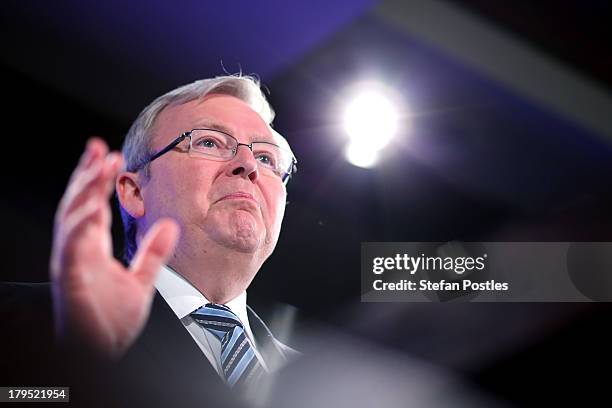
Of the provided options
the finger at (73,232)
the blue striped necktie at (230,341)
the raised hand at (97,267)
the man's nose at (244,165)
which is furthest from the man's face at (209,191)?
the finger at (73,232)

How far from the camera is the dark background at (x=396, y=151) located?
163cm

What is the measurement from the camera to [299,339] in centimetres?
163

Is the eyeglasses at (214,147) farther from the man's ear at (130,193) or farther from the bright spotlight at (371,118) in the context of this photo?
the bright spotlight at (371,118)

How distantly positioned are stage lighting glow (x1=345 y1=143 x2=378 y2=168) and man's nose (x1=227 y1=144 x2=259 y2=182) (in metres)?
0.37

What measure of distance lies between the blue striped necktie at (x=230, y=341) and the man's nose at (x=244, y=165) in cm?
32

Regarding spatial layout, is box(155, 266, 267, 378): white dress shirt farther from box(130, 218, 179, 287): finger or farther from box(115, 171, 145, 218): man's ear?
box(130, 218, 179, 287): finger

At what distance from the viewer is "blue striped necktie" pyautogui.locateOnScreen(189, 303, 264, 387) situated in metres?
1.46

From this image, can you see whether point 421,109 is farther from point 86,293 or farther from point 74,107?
point 86,293

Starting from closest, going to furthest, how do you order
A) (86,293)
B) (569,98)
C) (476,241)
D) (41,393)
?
(86,293), (41,393), (476,241), (569,98)

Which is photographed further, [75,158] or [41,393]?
[75,158]

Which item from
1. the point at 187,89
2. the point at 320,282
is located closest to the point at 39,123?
the point at 187,89

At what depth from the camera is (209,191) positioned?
4.87ft

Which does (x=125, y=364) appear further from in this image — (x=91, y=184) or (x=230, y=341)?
(x=91, y=184)

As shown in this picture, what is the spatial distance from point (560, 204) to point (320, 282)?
75 centimetres
